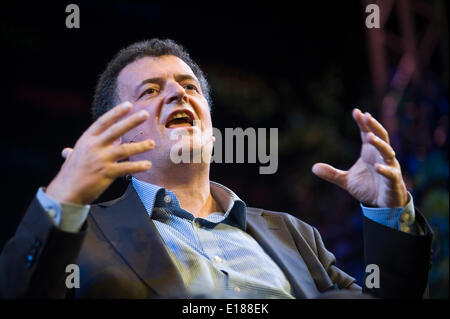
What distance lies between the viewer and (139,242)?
4.20ft

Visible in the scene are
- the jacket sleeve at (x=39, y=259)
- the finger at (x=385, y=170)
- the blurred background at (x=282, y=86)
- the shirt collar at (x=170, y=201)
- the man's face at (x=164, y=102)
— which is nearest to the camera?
the jacket sleeve at (x=39, y=259)

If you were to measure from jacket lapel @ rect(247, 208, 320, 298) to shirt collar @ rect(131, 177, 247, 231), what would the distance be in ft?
0.13

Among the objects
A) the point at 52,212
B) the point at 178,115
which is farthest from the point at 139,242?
the point at 178,115

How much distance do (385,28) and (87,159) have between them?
3.08 metres

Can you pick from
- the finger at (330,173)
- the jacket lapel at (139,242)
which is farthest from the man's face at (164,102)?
the finger at (330,173)

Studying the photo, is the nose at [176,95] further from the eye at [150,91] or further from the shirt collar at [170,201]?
the shirt collar at [170,201]

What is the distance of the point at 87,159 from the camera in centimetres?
105

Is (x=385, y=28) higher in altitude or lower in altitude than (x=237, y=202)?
higher

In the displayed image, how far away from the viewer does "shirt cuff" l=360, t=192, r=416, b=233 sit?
1264mm

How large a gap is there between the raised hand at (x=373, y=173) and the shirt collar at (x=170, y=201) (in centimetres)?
37

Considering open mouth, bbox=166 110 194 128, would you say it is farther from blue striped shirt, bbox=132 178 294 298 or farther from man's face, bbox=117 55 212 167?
blue striped shirt, bbox=132 178 294 298

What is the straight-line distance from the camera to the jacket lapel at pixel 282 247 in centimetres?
137
